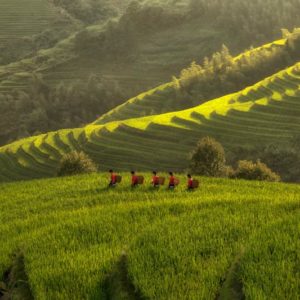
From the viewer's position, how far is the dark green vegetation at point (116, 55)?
109438 millimetres

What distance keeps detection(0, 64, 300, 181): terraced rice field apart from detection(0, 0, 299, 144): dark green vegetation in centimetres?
3831

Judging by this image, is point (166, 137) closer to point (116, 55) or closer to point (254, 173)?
Result: point (254, 173)


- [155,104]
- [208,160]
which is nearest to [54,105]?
[155,104]

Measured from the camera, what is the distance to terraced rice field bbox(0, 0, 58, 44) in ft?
527

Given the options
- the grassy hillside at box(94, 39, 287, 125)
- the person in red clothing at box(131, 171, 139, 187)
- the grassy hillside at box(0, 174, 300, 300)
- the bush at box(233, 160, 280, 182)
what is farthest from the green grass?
the grassy hillside at box(0, 174, 300, 300)

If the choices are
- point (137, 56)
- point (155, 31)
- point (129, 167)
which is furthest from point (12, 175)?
point (155, 31)

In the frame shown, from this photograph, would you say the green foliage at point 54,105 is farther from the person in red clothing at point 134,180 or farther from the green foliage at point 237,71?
the person in red clothing at point 134,180

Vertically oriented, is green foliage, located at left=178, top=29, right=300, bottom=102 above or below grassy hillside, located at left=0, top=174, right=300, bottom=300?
below

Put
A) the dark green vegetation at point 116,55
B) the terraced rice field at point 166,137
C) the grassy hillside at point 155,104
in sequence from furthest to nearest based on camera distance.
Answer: the dark green vegetation at point 116,55 → the grassy hillside at point 155,104 → the terraced rice field at point 166,137

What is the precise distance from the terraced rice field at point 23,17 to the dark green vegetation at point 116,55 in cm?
713

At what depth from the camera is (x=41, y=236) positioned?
1188 centimetres

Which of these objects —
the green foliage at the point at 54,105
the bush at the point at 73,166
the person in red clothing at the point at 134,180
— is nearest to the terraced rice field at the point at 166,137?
the bush at the point at 73,166

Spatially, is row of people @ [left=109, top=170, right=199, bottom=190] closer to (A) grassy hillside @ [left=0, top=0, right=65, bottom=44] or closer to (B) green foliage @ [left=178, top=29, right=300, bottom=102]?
(B) green foliage @ [left=178, top=29, right=300, bottom=102]

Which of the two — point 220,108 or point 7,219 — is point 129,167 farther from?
point 7,219
